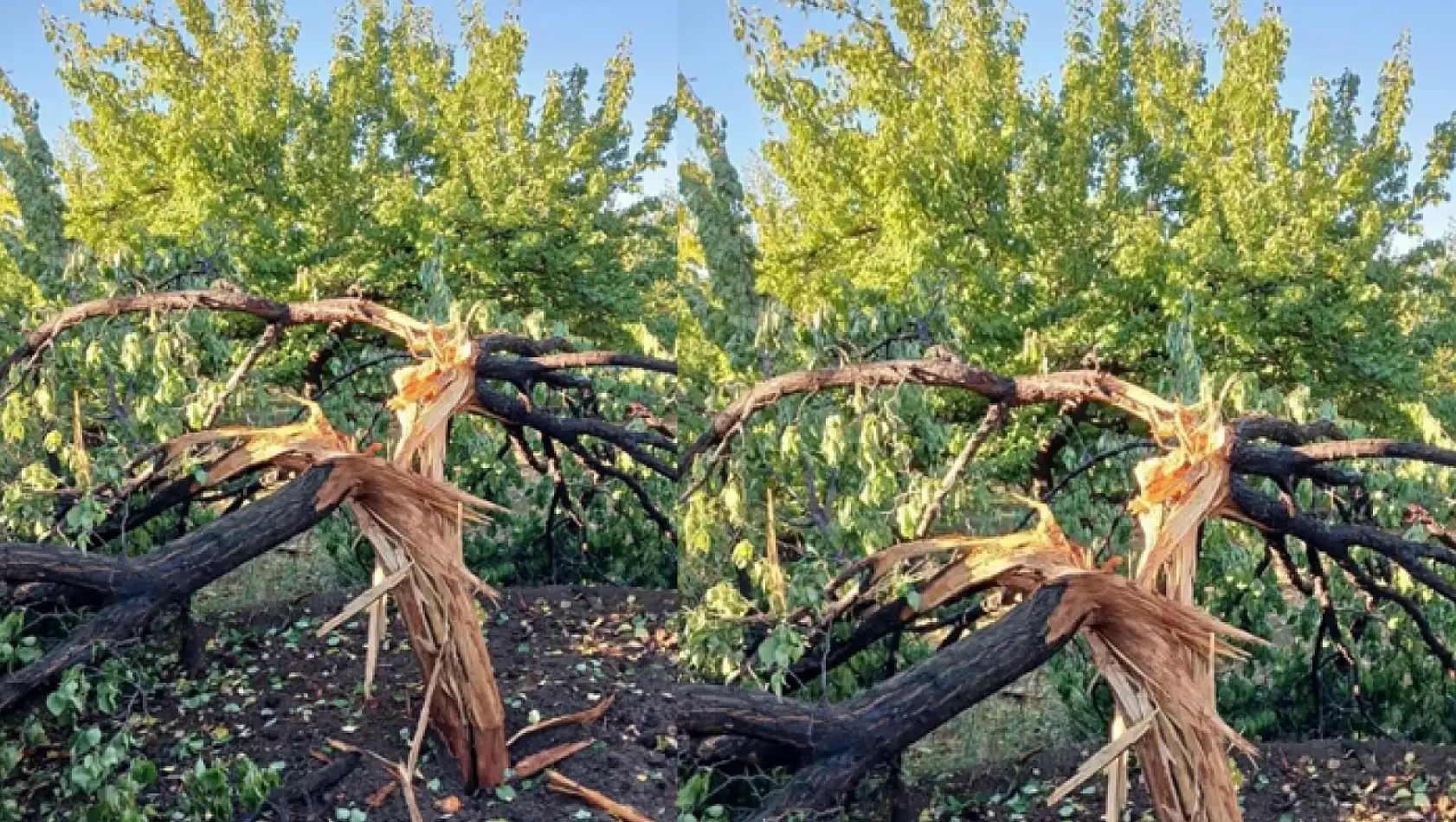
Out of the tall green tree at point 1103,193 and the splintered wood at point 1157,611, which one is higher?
the tall green tree at point 1103,193

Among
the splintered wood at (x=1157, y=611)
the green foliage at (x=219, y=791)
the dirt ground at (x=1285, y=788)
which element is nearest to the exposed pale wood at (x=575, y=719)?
the green foliage at (x=219, y=791)

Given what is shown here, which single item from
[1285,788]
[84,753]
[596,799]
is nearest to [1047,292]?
[1285,788]

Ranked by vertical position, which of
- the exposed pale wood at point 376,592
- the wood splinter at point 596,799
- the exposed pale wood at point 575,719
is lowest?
the wood splinter at point 596,799

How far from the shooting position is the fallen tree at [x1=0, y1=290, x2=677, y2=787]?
132 centimetres

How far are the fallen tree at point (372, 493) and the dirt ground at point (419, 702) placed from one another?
0.32 ft

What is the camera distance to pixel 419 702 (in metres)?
1.61

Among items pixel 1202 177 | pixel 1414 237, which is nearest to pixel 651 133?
pixel 1202 177

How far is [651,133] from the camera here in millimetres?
1312

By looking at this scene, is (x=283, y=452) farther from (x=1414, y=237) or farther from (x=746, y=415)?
(x=1414, y=237)

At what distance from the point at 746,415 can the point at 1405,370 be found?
2367 mm

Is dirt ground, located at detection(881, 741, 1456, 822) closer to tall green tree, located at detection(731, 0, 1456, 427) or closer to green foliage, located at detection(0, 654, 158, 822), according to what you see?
tall green tree, located at detection(731, 0, 1456, 427)

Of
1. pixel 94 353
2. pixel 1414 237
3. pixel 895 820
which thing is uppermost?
pixel 1414 237

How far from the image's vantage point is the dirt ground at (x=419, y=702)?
1500 millimetres

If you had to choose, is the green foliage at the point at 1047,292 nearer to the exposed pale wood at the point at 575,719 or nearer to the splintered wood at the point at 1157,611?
the splintered wood at the point at 1157,611
